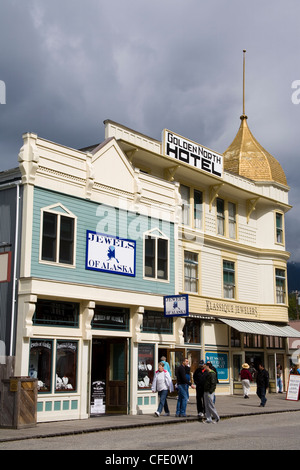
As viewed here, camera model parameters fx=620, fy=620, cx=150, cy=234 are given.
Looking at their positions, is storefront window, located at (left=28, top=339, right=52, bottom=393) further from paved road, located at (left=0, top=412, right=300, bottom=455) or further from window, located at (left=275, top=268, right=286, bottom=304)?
window, located at (left=275, top=268, right=286, bottom=304)

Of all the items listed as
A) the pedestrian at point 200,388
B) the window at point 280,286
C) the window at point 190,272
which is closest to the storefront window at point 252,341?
the window at point 280,286

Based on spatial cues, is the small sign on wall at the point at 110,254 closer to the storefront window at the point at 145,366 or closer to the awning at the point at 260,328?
the storefront window at the point at 145,366

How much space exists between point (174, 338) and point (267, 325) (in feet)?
41.8

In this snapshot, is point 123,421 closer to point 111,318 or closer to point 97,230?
point 111,318

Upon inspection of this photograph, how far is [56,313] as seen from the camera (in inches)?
714

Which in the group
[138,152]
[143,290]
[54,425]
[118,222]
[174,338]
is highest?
[138,152]

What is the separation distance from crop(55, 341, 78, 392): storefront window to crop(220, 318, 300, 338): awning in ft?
43.3

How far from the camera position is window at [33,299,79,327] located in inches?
692

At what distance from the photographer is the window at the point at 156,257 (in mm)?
21516

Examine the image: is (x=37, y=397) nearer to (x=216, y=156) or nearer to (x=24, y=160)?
(x=24, y=160)

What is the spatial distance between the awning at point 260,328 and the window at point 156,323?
868cm

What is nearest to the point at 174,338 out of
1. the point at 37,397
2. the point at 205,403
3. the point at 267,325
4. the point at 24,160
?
the point at 205,403

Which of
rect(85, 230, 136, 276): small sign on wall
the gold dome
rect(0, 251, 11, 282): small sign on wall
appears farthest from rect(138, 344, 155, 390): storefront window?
the gold dome

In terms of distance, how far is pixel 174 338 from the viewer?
22.1 m
